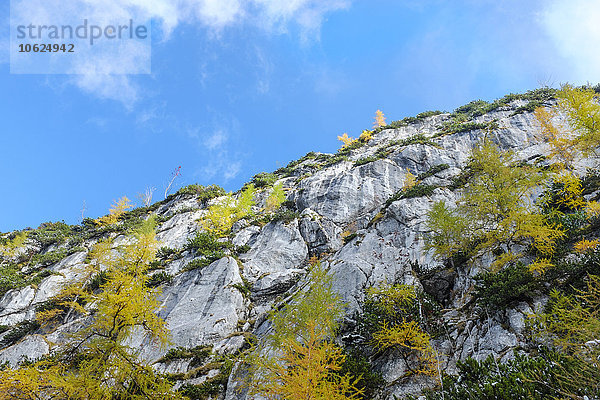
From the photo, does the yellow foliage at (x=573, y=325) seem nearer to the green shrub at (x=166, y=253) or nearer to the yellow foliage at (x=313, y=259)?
the yellow foliage at (x=313, y=259)

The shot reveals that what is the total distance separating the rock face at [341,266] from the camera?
12.0 m

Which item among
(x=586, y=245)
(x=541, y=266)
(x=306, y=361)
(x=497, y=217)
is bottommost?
(x=306, y=361)

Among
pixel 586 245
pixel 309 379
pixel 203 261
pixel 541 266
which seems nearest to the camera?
pixel 309 379

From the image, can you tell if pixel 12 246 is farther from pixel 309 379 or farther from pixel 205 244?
pixel 309 379

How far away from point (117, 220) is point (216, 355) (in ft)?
118

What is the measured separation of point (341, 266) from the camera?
17.5 m

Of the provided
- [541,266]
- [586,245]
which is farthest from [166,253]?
[586,245]

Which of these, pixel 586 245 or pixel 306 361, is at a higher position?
pixel 586 245

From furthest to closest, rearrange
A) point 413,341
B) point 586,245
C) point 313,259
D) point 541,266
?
point 313,259
point 586,245
point 413,341
point 541,266

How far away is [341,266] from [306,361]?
8435mm

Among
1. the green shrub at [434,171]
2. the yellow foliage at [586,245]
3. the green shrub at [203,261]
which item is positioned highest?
the green shrub at [434,171]

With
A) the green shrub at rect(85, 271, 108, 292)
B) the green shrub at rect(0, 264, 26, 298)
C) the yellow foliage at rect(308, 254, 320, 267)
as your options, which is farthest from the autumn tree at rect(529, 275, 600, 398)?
the green shrub at rect(0, 264, 26, 298)

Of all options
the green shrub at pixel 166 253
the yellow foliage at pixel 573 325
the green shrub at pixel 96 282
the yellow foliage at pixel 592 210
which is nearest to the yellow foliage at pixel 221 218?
the green shrub at pixel 166 253

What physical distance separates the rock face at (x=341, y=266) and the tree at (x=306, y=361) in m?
2.44
